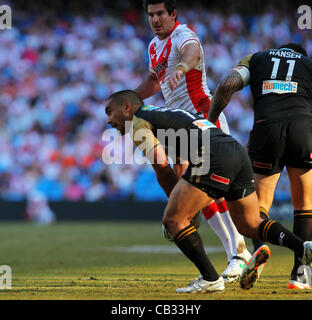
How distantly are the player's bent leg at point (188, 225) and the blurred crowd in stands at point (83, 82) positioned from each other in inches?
452

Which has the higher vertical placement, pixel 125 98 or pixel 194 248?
pixel 125 98

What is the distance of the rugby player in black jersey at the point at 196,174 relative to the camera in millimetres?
5191

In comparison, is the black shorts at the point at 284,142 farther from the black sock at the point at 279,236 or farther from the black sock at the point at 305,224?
the black sock at the point at 279,236

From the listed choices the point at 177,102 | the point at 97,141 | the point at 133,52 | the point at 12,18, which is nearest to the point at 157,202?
the point at 97,141

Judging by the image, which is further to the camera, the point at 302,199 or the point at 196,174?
the point at 302,199

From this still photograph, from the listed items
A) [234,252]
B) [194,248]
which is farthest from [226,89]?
[234,252]

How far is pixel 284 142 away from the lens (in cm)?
586

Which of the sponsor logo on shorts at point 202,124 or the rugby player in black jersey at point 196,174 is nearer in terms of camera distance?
the rugby player in black jersey at point 196,174

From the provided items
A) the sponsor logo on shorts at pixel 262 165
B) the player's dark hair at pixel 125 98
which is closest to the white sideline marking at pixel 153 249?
the sponsor logo on shorts at pixel 262 165

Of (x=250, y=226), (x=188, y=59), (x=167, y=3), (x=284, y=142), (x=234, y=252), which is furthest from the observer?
(x=234, y=252)

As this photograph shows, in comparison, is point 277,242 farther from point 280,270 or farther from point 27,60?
point 27,60

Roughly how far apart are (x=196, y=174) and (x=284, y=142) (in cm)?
112

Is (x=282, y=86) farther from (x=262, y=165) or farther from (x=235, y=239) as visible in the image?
(x=235, y=239)

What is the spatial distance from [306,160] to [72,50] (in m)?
15.5
